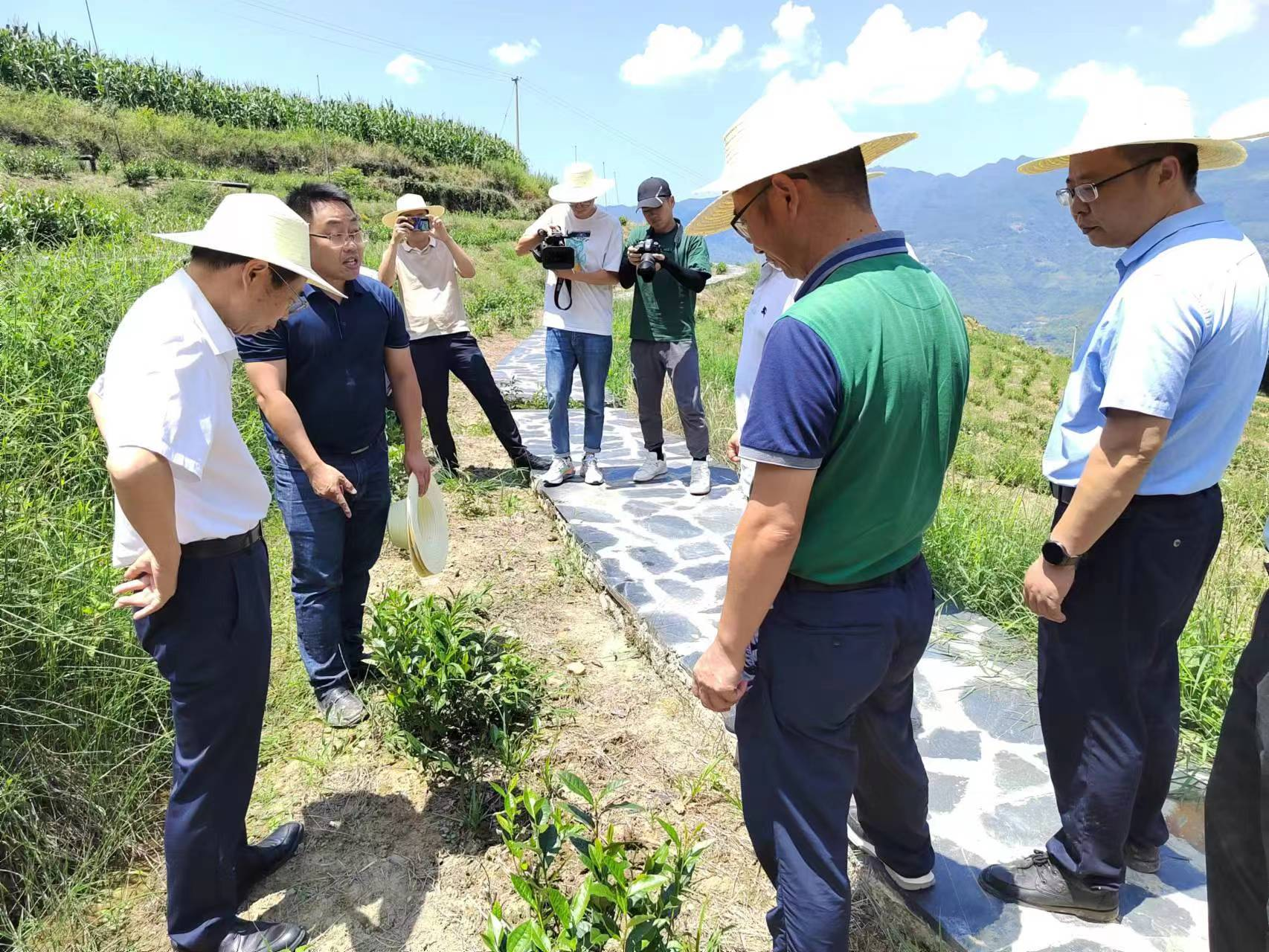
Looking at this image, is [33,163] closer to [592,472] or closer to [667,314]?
[592,472]

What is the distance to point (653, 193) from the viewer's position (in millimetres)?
4668

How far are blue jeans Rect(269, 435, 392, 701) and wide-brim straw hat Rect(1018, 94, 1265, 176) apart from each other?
8.17 ft

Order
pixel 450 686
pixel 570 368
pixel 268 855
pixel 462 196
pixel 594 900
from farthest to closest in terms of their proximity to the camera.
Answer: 1. pixel 462 196
2. pixel 570 368
3. pixel 450 686
4. pixel 268 855
5. pixel 594 900

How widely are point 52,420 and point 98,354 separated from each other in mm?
655

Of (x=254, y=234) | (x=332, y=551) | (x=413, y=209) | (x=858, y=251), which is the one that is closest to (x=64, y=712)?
(x=332, y=551)

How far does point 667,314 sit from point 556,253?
0.81 m

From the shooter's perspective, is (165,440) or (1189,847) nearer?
(165,440)

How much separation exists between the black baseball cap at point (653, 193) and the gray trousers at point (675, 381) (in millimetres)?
845

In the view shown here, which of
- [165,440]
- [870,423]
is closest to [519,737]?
[165,440]

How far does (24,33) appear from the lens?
26.1 m

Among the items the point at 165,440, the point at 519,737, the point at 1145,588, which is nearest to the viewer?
the point at 165,440

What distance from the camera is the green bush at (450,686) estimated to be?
2.65 meters

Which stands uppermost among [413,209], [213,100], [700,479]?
[213,100]

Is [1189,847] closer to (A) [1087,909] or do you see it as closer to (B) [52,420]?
(A) [1087,909]
